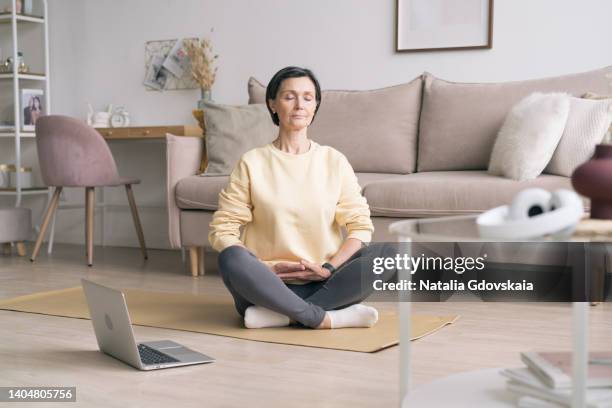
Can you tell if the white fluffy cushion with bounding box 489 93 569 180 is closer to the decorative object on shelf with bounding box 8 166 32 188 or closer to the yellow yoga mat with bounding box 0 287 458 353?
the yellow yoga mat with bounding box 0 287 458 353

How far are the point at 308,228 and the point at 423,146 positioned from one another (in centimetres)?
145

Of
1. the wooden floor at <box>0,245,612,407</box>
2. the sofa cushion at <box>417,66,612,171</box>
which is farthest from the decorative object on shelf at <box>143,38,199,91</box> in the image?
the wooden floor at <box>0,245,612,407</box>

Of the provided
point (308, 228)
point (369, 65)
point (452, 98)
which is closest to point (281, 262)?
point (308, 228)

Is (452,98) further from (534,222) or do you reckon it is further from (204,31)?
(534,222)

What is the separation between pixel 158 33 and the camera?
526cm

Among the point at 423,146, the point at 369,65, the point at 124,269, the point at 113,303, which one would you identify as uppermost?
the point at 369,65

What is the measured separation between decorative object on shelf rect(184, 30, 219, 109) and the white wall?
0.06 m

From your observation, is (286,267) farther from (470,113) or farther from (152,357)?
(470,113)

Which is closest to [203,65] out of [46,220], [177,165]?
[177,165]

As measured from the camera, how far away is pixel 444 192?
11.1 feet

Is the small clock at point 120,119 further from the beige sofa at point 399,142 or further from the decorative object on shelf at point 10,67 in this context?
the beige sofa at point 399,142

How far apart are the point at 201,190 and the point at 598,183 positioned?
9.14 feet

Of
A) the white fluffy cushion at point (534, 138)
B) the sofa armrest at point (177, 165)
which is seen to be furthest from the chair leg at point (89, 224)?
the white fluffy cushion at point (534, 138)

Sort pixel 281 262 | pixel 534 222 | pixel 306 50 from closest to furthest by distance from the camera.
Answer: pixel 534 222 → pixel 281 262 → pixel 306 50
